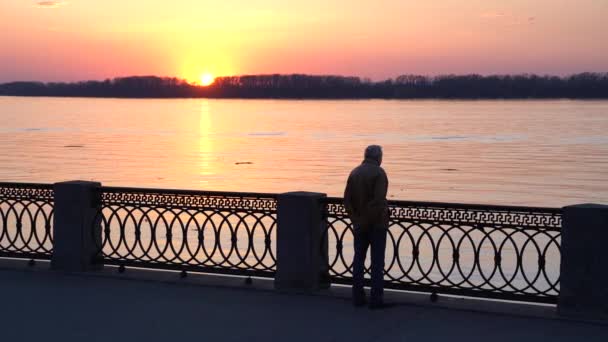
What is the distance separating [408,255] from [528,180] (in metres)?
27.4

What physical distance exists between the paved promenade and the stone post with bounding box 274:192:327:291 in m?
0.21

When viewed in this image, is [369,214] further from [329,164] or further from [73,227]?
[329,164]

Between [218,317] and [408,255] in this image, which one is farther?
[408,255]

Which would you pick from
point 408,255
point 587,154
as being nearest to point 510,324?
point 408,255

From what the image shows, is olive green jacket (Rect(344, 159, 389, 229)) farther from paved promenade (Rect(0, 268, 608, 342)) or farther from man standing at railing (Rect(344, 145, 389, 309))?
paved promenade (Rect(0, 268, 608, 342))

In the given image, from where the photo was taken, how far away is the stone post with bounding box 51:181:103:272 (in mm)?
11297

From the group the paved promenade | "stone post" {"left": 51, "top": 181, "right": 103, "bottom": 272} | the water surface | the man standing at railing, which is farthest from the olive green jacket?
the water surface

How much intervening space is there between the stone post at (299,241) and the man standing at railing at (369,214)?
0.70m

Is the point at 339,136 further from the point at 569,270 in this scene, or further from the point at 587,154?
the point at 569,270

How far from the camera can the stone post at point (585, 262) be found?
9094mm

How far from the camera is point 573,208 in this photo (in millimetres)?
9102

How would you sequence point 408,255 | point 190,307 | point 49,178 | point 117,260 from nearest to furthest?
point 190,307
point 117,260
point 408,255
point 49,178

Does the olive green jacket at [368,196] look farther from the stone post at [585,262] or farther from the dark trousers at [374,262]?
the stone post at [585,262]

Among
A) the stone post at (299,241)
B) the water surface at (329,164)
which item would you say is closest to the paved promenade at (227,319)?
the stone post at (299,241)
